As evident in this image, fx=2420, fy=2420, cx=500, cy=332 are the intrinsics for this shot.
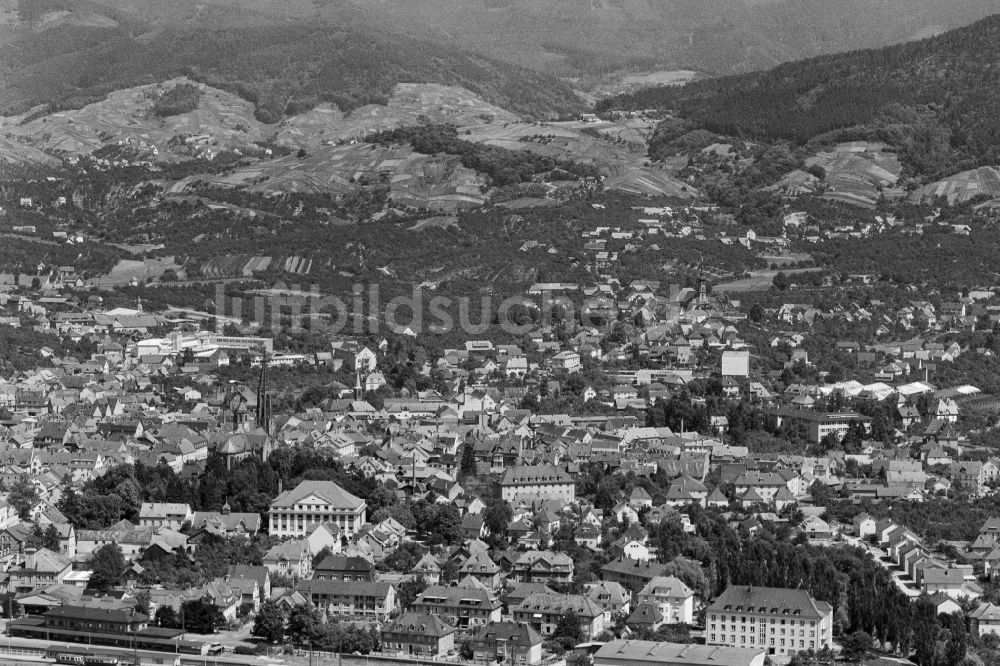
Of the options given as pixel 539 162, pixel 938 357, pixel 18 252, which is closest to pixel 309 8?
pixel 539 162

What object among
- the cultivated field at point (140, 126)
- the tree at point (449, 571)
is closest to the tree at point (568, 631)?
the tree at point (449, 571)

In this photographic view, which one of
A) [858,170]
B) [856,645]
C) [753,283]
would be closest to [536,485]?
[856,645]

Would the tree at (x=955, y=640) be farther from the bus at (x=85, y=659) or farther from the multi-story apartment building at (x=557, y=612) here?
the bus at (x=85, y=659)

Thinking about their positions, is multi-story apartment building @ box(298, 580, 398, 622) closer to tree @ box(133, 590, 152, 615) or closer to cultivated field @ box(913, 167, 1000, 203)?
tree @ box(133, 590, 152, 615)

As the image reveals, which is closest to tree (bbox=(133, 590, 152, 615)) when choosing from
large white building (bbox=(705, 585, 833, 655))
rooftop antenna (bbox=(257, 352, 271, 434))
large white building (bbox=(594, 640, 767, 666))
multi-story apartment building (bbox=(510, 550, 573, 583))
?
multi-story apartment building (bbox=(510, 550, 573, 583))

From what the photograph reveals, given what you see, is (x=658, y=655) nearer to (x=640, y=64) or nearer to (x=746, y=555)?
(x=746, y=555)
